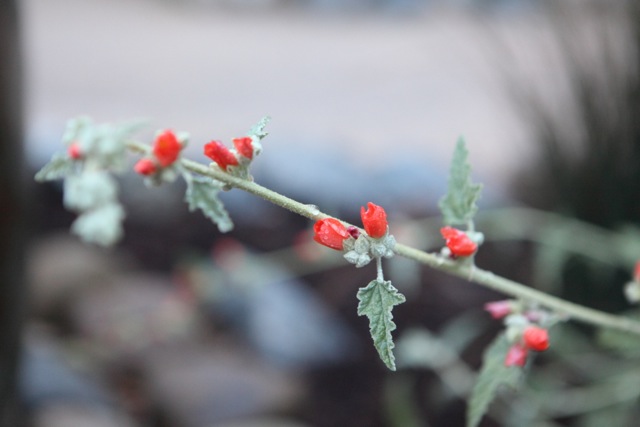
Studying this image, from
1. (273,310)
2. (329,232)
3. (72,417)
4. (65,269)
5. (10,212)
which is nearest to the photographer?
(329,232)

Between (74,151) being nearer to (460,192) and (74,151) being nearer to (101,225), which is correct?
(101,225)

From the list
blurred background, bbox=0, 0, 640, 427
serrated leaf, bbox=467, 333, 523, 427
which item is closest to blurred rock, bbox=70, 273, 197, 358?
blurred background, bbox=0, 0, 640, 427

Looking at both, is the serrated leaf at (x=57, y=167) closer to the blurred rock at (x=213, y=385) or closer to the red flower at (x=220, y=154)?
the red flower at (x=220, y=154)

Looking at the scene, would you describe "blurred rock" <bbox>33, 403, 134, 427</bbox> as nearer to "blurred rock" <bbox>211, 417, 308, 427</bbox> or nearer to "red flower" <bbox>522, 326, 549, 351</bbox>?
"blurred rock" <bbox>211, 417, 308, 427</bbox>

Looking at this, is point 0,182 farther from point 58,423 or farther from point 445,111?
point 445,111

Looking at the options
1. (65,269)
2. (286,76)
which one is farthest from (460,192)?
(286,76)

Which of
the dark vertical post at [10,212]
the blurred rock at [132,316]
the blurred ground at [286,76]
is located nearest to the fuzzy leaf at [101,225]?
the dark vertical post at [10,212]
